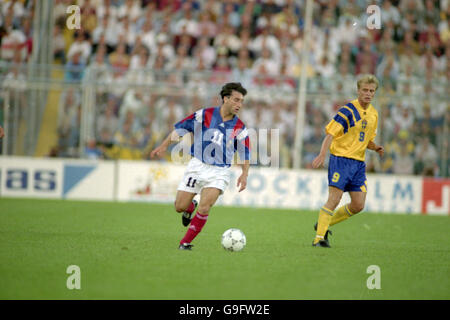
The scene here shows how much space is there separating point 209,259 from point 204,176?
1.25 meters

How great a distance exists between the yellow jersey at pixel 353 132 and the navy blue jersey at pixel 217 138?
1262mm

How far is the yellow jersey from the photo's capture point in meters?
8.70

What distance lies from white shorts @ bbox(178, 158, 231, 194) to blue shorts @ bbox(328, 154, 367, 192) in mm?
1402

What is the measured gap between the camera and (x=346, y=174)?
28.5 ft

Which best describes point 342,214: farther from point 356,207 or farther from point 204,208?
point 204,208

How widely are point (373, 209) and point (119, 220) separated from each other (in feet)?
23.7

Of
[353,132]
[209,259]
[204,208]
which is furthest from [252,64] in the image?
[209,259]

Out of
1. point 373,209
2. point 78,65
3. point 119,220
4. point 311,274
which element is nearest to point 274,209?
point 373,209

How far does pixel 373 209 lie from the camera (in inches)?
657

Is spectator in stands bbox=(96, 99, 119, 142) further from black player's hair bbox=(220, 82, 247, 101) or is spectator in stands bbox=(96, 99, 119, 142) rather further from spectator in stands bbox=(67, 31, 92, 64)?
black player's hair bbox=(220, 82, 247, 101)

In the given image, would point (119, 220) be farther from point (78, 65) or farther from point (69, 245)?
point (78, 65)

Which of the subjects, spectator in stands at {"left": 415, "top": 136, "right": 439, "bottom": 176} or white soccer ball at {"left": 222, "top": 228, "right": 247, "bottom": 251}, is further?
spectator in stands at {"left": 415, "top": 136, "right": 439, "bottom": 176}

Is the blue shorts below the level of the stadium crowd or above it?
below

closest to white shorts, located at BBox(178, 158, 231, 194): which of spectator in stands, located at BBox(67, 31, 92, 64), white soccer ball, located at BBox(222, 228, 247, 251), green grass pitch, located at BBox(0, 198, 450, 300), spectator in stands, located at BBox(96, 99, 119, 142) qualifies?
white soccer ball, located at BBox(222, 228, 247, 251)
